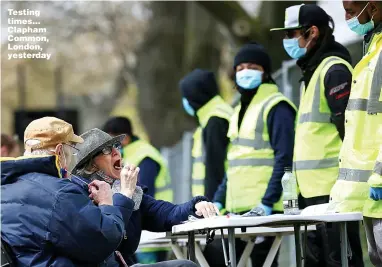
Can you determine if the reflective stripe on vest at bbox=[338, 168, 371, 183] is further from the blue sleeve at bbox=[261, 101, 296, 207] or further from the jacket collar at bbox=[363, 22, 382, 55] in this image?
the blue sleeve at bbox=[261, 101, 296, 207]

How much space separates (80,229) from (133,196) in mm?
1213

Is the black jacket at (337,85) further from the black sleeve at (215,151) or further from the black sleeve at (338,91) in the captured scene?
the black sleeve at (215,151)

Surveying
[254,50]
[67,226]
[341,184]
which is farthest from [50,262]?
[254,50]

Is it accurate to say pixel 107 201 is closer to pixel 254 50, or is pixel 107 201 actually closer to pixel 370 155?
pixel 370 155

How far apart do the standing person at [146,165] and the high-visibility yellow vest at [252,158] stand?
222 centimetres

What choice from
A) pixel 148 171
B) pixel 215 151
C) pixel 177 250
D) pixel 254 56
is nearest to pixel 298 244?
pixel 177 250

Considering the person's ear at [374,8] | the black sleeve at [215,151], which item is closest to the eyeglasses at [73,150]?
the person's ear at [374,8]

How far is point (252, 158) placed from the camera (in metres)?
9.00

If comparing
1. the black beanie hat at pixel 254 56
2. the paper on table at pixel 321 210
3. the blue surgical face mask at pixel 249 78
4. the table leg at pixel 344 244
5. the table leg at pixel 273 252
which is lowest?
the table leg at pixel 273 252

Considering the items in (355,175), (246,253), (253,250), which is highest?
(355,175)

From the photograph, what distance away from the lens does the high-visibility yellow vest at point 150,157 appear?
37.7 ft

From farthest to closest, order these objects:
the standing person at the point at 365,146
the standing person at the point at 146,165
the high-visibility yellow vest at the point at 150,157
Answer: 1. the high-visibility yellow vest at the point at 150,157
2. the standing person at the point at 146,165
3. the standing person at the point at 365,146

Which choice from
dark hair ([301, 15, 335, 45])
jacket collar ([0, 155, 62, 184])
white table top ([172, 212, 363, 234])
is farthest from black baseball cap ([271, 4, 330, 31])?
jacket collar ([0, 155, 62, 184])

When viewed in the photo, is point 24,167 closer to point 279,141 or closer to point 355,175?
point 355,175
